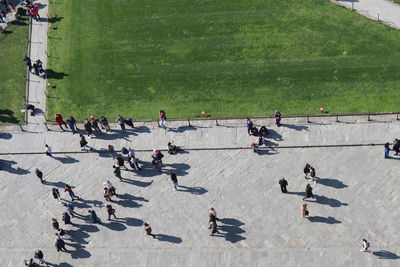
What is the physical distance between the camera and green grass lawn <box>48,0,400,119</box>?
43.9 meters

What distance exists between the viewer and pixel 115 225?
123ft

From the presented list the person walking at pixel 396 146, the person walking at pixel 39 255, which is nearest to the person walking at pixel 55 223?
the person walking at pixel 39 255

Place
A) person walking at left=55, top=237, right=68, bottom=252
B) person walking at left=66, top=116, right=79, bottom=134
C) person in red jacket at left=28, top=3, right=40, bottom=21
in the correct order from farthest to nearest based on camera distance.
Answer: person in red jacket at left=28, top=3, right=40, bottom=21 → person walking at left=66, top=116, right=79, bottom=134 → person walking at left=55, top=237, right=68, bottom=252

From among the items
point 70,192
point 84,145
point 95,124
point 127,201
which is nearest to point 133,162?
point 127,201

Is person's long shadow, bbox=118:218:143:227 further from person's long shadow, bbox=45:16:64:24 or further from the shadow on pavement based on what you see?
person's long shadow, bbox=45:16:64:24

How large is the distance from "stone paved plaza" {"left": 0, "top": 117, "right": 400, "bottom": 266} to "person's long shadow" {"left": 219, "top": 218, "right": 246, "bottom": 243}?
0.21 feet

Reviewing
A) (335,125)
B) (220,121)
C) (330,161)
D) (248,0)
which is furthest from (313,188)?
(248,0)

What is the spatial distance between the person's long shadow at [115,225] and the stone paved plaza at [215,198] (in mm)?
66

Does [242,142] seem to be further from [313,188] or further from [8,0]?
[8,0]

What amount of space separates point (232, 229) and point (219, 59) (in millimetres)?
16070

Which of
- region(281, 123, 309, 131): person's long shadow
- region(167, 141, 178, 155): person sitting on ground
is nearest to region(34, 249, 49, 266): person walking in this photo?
region(167, 141, 178, 155): person sitting on ground

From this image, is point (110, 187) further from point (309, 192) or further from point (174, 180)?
point (309, 192)

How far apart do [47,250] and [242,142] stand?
1527 centimetres

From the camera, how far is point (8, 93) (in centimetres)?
4681
